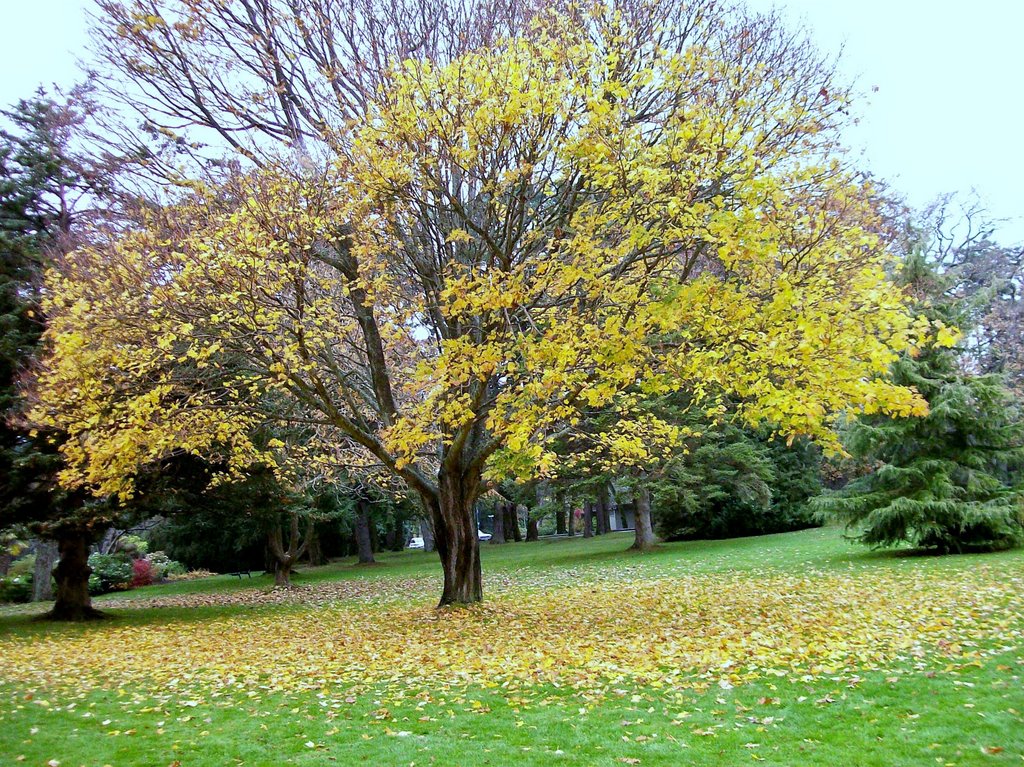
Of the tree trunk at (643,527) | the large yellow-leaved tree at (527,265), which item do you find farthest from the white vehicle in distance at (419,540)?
the large yellow-leaved tree at (527,265)

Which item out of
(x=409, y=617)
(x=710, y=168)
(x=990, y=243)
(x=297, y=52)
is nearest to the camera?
(x=710, y=168)

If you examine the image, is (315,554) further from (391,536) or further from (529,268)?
(529,268)

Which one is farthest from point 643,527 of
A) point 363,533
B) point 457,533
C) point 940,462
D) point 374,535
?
point 374,535

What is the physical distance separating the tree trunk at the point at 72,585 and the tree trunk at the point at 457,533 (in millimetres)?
8493

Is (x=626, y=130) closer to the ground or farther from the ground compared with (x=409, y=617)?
farther from the ground

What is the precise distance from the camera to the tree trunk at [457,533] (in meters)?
11.9

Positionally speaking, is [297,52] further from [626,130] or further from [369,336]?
[626,130]

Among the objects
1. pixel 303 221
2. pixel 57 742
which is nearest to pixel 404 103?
pixel 303 221

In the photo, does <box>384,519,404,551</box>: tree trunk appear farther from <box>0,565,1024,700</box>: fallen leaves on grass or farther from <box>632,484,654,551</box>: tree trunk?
<box>0,565,1024,700</box>: fallen leaves on grass

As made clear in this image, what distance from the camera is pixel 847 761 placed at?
4.28 meters

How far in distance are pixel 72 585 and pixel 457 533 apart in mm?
9722

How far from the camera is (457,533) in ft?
39.3

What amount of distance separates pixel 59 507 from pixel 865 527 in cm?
1655

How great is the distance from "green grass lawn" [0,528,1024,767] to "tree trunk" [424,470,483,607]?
0.58 metres
